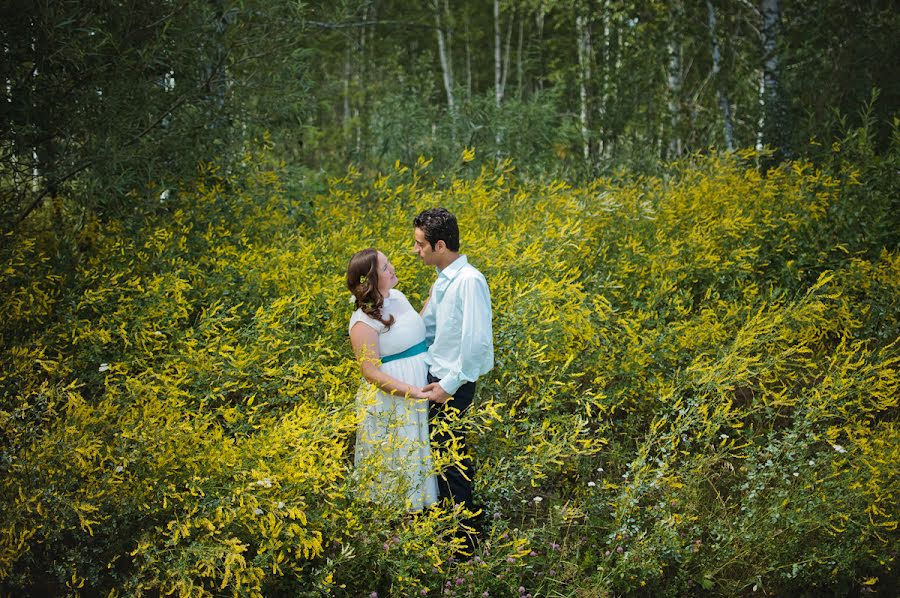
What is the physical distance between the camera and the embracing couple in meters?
3.31

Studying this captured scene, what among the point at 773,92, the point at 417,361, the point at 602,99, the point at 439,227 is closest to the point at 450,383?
the point at 417,361

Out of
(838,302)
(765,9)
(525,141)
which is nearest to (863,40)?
(765,9)

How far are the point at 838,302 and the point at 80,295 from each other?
16.9 feet

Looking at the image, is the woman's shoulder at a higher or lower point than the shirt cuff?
higher

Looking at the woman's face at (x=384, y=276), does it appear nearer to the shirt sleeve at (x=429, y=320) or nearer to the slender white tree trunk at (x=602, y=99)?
the shirt sleeve at (x=429, y=320)

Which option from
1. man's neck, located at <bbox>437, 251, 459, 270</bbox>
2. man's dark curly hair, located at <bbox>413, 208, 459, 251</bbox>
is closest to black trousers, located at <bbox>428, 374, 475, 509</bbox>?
man's neck, located at <bbox>437, 251, 459, 270</bbox>

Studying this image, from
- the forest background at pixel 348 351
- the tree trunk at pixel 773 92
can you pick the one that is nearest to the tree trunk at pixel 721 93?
the tree trunk at pixel 773 92

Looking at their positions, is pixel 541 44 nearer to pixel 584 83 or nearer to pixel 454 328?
→ pixel 584 83

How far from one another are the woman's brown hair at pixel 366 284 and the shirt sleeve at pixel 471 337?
15.9 inches

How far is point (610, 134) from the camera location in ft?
32.0

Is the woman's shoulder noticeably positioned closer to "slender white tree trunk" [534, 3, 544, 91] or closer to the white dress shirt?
the white dress shirt

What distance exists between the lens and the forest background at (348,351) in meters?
3.18

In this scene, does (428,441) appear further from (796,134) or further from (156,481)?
(796,134)

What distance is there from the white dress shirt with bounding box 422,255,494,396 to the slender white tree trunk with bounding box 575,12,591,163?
19.3 ft
